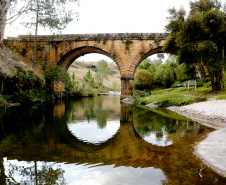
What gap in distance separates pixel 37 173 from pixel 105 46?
586 inches

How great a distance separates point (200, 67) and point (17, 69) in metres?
15.9

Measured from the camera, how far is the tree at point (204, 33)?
365 inches

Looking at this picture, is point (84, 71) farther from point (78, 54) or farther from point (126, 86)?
point (126, 86)

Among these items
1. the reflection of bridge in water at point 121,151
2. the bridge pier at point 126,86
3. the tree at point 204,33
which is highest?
the tree at point 204,33

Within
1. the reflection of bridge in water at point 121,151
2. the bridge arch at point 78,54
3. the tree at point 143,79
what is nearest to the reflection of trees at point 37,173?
the reflection of bridge in water at point 121,151

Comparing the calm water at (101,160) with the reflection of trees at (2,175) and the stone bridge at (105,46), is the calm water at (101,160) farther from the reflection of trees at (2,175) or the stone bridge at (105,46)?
the stone bridge at (105,46)

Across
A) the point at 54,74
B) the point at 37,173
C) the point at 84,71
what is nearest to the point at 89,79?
the point at 54,74

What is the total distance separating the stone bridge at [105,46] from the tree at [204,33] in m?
4.64

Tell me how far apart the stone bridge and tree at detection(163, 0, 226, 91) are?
4.64 meters

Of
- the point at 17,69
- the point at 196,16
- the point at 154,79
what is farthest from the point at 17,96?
the point at 154,79

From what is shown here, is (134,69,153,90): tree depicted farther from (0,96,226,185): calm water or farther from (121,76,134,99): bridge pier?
(0,96,226,185): calm water

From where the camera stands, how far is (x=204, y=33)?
31.2 feet

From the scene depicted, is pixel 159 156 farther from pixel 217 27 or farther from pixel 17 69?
pixel 17 69

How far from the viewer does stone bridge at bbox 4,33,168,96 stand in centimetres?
1557
